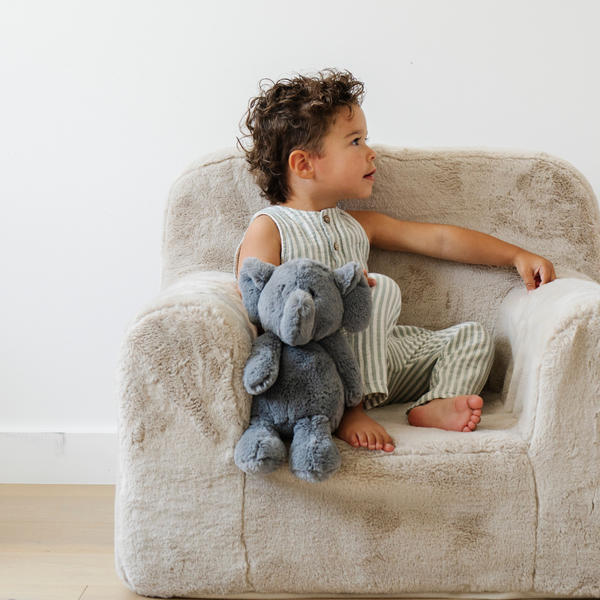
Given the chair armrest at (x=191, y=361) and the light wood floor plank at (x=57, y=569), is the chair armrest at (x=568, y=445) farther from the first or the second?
the light wood floor plank at (x=57, y=569)

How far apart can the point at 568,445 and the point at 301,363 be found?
393 millimetres

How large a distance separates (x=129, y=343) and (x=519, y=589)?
67cm

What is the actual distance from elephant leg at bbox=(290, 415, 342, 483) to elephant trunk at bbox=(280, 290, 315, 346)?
5.0 inches

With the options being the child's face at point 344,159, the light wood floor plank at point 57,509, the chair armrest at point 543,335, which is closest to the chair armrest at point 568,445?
the chair armrest at point 543,335

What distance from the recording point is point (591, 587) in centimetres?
83

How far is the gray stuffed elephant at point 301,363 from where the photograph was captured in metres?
0.78

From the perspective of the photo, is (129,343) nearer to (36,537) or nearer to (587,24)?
(36,537)

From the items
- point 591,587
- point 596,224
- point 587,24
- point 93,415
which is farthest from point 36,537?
point 587,24

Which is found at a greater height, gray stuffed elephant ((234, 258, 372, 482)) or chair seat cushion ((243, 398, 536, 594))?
gray stuffed elephant ((234, 258, 372, 482))

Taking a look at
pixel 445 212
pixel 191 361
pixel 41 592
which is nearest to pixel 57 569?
pixel 41 592

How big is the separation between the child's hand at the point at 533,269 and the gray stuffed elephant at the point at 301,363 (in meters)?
0.40

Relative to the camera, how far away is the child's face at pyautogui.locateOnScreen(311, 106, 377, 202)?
1.13 m

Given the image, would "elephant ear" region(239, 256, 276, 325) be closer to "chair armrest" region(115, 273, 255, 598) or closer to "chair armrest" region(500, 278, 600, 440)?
"chair armrest" region(115, 273, 255, 598)

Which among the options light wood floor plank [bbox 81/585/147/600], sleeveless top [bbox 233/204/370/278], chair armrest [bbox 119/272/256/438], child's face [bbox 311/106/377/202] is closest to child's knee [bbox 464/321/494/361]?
sleeveless top [bbox 233/204/370/278]
